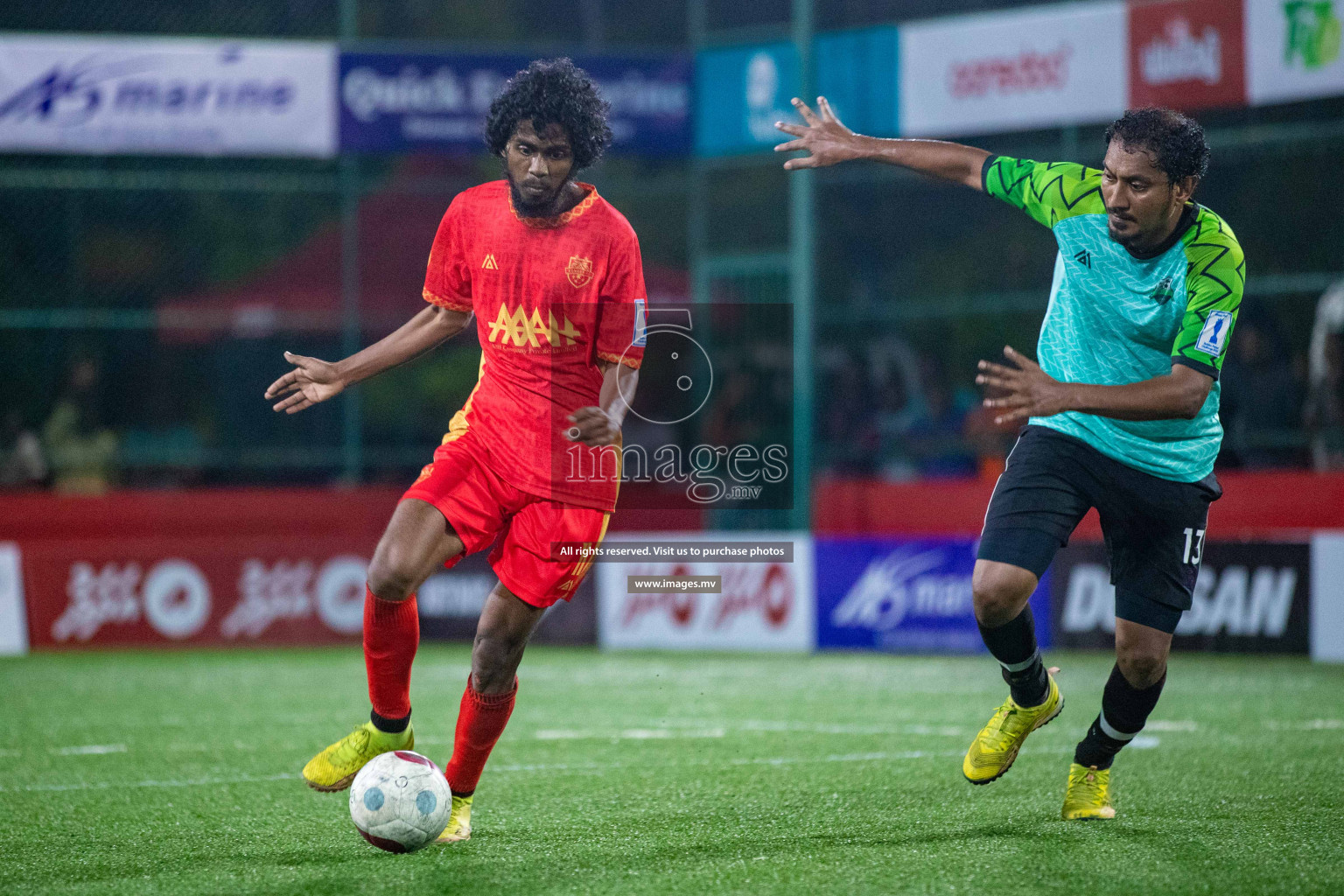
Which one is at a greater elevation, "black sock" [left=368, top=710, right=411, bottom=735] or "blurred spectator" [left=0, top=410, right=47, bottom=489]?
"blurred spectator" [left=0, top=410, right=47, bottom=489]

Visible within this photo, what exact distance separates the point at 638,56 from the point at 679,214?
4391mm

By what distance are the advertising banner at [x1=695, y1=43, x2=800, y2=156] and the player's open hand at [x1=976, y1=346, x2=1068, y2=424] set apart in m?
9.77

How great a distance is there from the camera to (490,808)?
18.4 feet

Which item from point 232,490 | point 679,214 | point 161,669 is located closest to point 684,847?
point 161,669

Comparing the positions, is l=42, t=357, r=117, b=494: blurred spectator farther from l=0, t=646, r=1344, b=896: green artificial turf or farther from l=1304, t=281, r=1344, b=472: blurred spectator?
l=1304, t=281, r=1344, b=472: blurred spectator

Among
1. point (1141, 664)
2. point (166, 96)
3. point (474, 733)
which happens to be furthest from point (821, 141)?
point (166, 96)

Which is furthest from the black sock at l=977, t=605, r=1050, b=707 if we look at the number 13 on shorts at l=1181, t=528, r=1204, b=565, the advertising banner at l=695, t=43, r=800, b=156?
the advertising banner at l=695, t=43, r=800, b=156

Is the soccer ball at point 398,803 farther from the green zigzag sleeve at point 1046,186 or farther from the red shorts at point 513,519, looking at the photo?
the green zigzag sleeve at point 1046,186

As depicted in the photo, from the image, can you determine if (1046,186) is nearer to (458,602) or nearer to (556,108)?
(556,108)

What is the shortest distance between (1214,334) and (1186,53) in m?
8.83

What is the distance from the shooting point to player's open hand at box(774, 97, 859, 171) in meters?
5.27

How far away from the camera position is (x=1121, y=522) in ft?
16.8

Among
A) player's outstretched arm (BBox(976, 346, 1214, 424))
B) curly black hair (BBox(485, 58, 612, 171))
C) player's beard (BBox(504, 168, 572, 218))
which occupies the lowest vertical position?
player's outstretched arm (BBox(976, 346, 1214, 424))

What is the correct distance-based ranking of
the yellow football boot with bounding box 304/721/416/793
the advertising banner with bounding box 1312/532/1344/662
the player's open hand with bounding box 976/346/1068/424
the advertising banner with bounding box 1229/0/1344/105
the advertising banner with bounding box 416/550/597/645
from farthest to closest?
the advertising banner with bounding box 416/550/597/645
the advertising banner with bounding box 1229/0/1344/105
the advertising banner with bounding box 1312/532/1344/662
the yellow football boot with bounding box 304/721/416/793
the player's open hand with bounding box 976/346/1068/424
